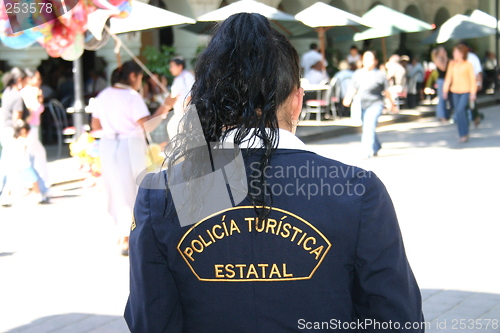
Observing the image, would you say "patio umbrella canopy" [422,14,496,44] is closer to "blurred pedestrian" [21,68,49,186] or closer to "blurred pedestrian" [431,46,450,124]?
"blurred pedestrian" [431,46,450,124]

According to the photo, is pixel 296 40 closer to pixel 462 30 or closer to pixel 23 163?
pixel 462 30

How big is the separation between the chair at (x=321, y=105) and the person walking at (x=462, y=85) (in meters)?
4.11

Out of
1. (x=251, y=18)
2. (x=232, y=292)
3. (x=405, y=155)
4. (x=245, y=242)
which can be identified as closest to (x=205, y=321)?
(x=232, y=292)

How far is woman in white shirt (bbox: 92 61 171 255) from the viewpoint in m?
6.22

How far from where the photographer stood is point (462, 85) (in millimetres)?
13203

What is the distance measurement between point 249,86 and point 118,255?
509 cm

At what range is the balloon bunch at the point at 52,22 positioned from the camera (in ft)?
23.1

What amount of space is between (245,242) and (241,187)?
4.9 inches

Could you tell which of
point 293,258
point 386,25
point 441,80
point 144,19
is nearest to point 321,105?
point 441,80

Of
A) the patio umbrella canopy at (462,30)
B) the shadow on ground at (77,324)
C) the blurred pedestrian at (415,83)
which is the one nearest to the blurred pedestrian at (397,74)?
the blurred pedestrian at (415,83)

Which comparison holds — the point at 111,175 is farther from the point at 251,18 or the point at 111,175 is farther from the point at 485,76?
the point at 485,76

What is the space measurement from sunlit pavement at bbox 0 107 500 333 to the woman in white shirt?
55 cm

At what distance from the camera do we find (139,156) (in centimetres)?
636

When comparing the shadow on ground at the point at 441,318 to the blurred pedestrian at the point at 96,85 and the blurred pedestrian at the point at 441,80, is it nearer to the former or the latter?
the blurred pedestrian at the point at 96,85
